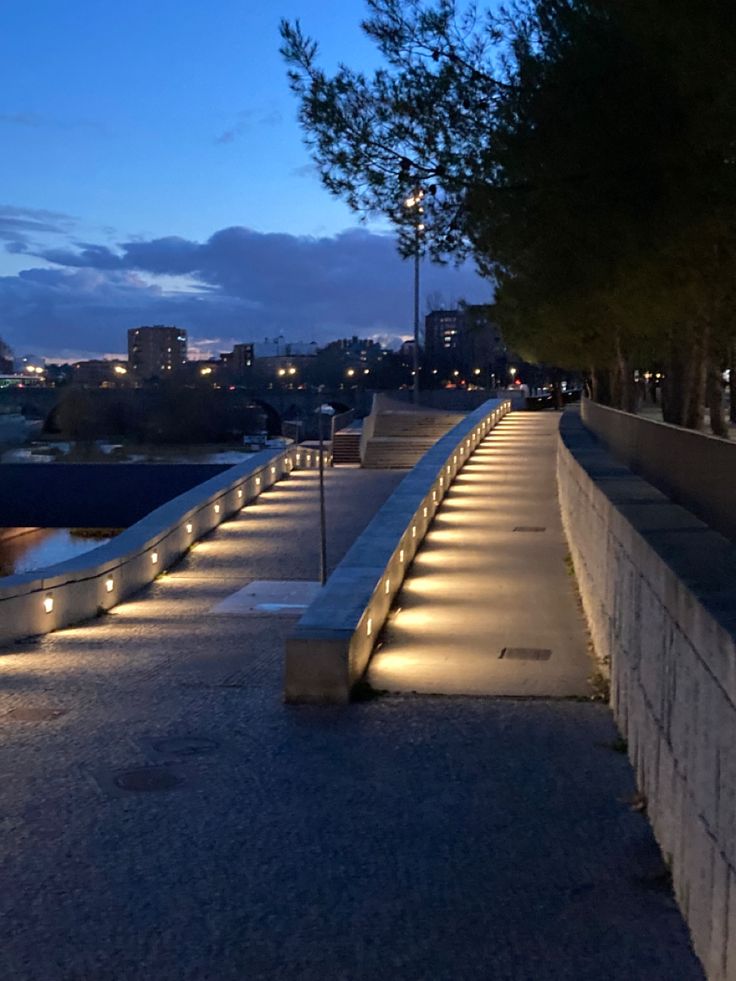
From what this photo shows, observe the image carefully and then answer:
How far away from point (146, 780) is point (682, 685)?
3300 millimetres

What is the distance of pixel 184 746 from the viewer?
8.20 m

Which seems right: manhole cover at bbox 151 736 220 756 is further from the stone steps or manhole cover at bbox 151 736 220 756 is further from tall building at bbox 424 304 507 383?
tall building at bbox 424 304 507 383

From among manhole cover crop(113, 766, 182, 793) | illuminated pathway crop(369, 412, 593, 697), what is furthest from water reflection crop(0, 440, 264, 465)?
manhole cover crop(113, 766, 182, 793)

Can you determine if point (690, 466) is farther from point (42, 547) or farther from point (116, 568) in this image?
point (42, 547)

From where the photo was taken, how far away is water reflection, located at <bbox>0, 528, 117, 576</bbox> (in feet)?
141

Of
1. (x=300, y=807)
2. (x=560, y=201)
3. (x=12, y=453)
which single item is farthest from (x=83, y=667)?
(x=12, y=453)

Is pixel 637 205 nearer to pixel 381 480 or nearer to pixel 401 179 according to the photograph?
pixel 401 179

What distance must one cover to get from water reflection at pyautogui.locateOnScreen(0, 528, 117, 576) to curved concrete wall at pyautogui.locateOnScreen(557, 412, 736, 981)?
111ft

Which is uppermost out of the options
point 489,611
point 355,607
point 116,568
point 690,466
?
point 690,466

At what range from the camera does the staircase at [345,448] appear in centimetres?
5609

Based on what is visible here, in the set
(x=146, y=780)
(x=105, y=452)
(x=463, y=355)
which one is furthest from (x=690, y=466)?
(x=463, y=355)

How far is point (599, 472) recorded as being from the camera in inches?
524

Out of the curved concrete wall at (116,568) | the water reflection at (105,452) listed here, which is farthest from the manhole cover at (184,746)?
the water reflection at (105,452)

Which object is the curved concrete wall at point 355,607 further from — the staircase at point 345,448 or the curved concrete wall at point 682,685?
the staircase at point 345,448
